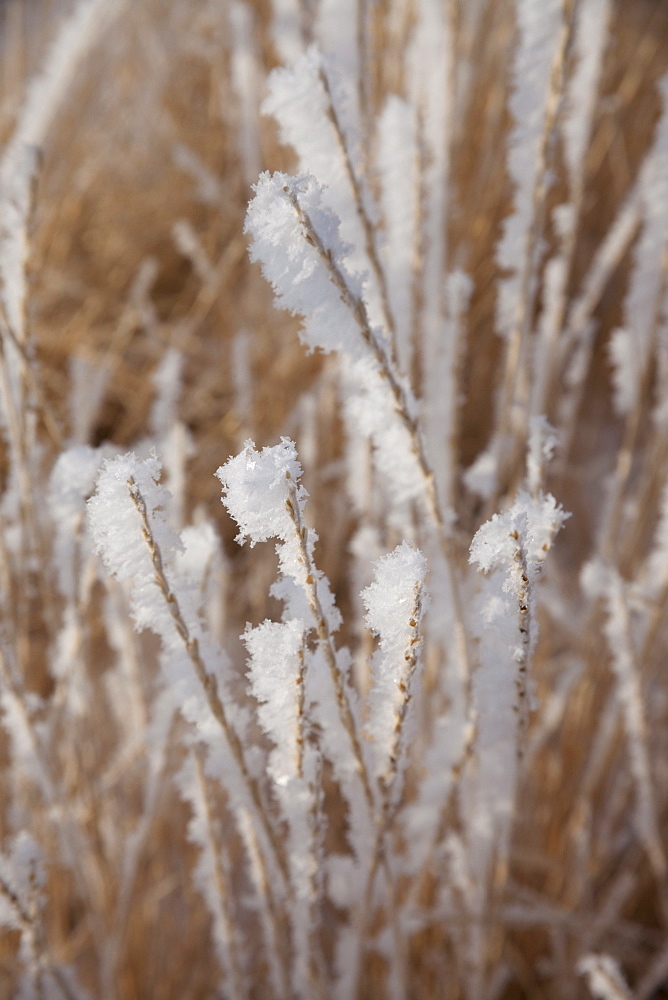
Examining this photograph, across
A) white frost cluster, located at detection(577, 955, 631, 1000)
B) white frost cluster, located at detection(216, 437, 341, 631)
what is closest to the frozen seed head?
white frost cluster, located at detection(216, 437, 341, 631)

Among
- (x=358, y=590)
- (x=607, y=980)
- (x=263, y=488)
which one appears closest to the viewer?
(x=263, y=488)

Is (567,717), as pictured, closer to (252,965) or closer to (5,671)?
(252,965)

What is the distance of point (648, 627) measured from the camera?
21.6 inches

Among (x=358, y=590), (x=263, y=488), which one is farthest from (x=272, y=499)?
(x=358, y=590)

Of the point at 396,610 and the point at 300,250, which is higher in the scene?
the point at 300,250

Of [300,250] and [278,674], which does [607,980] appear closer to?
[278,674]

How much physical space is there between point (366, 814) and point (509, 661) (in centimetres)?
13

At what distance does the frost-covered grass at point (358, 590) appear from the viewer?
0.30 m

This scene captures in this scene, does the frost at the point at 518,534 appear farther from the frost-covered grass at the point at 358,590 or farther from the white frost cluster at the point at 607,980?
the white frost cluster at the point at 607,980

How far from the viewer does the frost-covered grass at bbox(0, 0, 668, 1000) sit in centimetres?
30

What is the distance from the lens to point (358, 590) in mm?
565

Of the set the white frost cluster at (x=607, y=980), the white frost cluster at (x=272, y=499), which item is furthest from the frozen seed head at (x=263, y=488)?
the white frost cluster at (x=607, y=980)

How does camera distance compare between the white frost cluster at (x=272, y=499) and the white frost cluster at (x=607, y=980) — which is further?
the white frost cluster at (x=607, y=980)

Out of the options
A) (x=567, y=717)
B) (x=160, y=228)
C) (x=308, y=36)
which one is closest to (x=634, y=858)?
(x=567, y=717)
